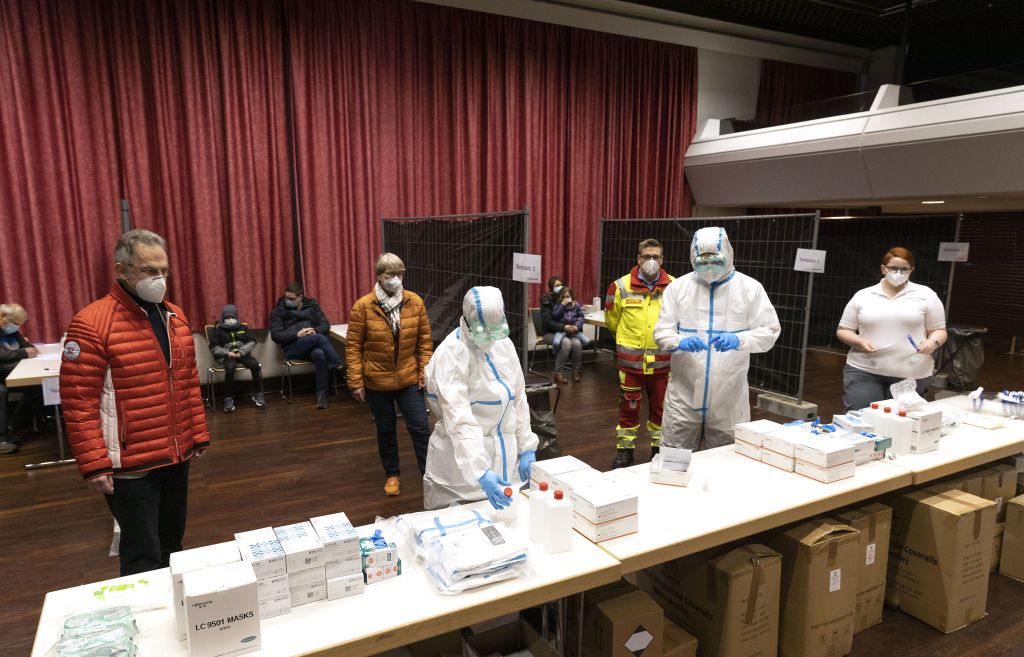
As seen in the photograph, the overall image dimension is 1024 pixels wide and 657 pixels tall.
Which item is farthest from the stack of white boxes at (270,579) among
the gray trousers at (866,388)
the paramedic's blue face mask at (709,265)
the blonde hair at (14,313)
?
the blonde hair at (14,313)

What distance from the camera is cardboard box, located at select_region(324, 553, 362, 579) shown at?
1.59 m

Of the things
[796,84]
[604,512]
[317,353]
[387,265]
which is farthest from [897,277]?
[796,84]

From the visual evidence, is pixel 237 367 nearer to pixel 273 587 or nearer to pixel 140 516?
pixel 140 516

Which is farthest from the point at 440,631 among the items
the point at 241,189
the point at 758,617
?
the point at 241,189

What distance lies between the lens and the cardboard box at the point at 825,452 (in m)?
2.27

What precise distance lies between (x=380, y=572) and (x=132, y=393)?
1063 mm

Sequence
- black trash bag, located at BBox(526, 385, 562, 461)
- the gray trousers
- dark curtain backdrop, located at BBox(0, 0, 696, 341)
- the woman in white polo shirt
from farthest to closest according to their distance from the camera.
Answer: dark curtain backdrop, located at BBox(0, 0, 696, 341)
black trash bag, located at BBox(526, 385, 562, 461)
the gray trousers
the woman in white polo shirt

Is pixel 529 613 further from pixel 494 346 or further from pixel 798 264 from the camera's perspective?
pixel 798 264

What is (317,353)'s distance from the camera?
5.89 metres

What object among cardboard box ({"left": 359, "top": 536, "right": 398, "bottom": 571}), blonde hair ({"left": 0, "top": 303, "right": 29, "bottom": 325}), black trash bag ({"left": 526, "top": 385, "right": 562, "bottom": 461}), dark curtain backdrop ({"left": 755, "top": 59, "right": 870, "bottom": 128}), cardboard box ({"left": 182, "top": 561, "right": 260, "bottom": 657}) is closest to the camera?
cardboard box ({"left": 182, "top": 561, "right": 260, "bottom": 657})

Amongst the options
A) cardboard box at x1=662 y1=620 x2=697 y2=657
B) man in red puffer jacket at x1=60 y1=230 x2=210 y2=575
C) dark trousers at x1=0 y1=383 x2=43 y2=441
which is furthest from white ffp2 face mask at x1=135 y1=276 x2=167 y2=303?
dark trousers at x1=0 y1=383 x2=43 y2=441

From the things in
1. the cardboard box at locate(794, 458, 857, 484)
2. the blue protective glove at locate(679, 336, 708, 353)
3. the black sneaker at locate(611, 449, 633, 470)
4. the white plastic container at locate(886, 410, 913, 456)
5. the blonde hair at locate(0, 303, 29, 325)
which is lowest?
the black sneaker at locate(611, 449, 633, 470)

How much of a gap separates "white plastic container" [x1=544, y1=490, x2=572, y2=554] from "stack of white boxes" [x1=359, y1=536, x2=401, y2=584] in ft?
1.43

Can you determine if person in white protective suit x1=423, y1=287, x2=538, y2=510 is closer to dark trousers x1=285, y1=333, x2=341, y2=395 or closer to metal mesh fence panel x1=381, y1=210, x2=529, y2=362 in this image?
metal mesh fence panel x1=381, y1=210, x2=529, y2=362
